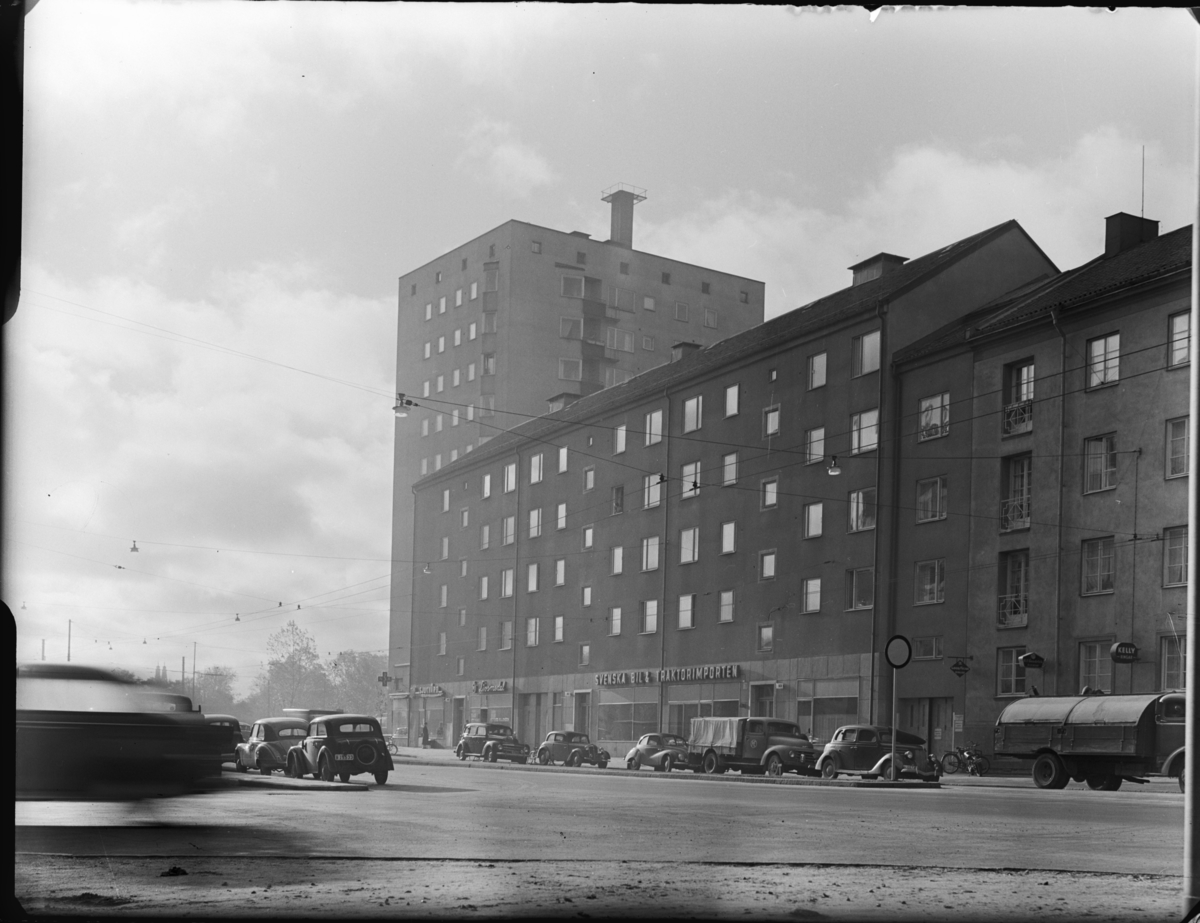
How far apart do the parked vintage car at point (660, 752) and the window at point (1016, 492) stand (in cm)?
984

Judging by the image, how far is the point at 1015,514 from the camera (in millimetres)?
33812

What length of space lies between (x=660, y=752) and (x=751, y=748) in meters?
2.16

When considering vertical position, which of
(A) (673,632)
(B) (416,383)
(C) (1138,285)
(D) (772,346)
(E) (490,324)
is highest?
(C) (1138,285)

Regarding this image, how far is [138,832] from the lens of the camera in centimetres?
1143

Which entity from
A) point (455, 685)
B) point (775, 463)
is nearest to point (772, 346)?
point (775, 463)

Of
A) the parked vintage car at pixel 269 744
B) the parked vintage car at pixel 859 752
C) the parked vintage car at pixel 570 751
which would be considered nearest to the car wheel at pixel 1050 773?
the parked vintage car at pixel 859 752

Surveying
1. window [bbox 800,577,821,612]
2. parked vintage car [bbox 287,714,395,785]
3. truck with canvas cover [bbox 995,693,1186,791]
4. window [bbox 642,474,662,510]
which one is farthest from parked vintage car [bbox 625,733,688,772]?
parked vintage car [bbox 287,714,395,785]

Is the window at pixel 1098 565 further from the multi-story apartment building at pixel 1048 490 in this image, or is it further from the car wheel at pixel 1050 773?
the car wheel at pixel 1050 773

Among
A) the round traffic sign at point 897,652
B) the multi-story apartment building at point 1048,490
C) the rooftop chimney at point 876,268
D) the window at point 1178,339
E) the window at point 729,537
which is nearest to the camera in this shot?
the round traffic sign at point 897,652

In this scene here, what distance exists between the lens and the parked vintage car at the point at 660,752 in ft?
101

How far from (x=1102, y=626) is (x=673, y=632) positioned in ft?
37.9

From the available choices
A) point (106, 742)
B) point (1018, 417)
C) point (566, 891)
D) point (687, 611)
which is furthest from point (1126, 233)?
point (566, 891)

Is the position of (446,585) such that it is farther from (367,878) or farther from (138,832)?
(367,878)

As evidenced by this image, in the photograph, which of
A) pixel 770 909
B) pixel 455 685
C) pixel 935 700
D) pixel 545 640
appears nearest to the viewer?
pixel 770 909
